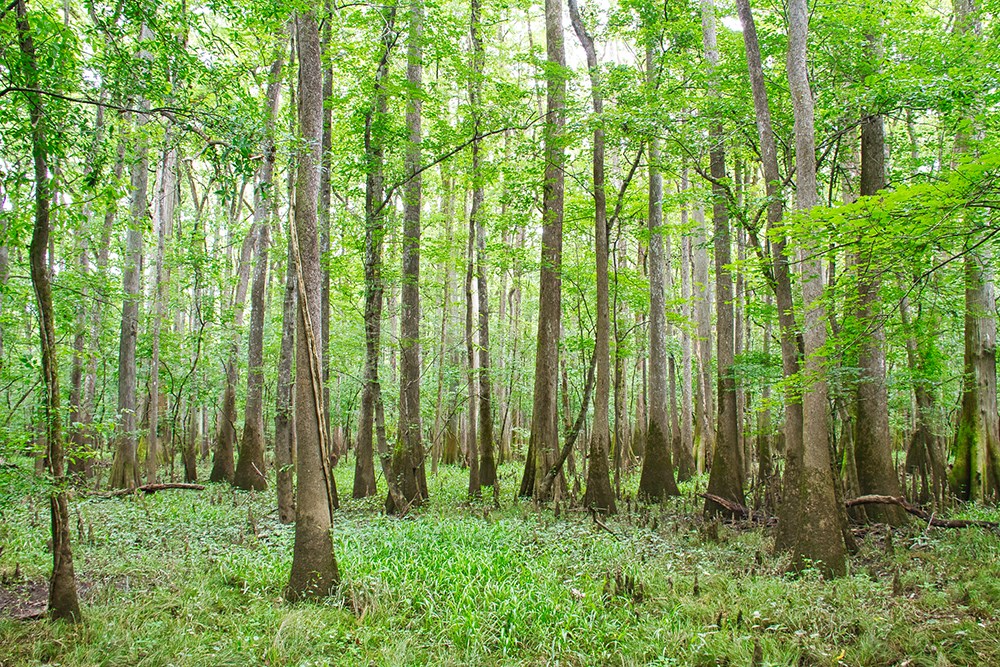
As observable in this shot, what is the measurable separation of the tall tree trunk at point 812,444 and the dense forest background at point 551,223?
0.08ft

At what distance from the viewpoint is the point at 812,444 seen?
6.64m

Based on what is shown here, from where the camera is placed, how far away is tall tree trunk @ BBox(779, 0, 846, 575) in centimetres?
648

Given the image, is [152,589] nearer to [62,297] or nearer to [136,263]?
[62,297]

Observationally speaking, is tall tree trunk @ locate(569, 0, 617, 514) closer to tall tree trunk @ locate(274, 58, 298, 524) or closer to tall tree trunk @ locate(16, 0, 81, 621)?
tall tree trunk @ locate(274, 58, 298, 524)

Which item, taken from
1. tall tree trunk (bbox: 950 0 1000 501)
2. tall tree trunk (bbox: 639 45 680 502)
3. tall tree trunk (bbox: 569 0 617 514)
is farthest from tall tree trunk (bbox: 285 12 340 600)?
tall tree trunk (bbox: 950 0 1000 501)

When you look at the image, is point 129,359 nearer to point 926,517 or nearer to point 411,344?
point 411,344

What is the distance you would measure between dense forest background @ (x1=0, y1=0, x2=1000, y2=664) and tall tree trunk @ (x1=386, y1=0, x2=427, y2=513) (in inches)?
2.4

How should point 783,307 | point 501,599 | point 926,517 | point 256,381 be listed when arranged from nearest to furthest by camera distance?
1. point 501,599
2. point 783,307
3. point 926,517
4. point 256,381

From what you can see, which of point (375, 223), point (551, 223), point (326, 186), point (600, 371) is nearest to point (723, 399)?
point (600, 371)

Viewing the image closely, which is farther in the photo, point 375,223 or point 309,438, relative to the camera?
point 375,223

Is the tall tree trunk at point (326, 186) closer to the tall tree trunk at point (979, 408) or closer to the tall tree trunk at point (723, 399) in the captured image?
the tall tree trunk at point (723, 399)

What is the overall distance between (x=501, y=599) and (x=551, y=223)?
23.4ft

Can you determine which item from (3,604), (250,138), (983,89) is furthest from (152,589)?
(983,89)

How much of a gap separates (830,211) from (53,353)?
635cm
